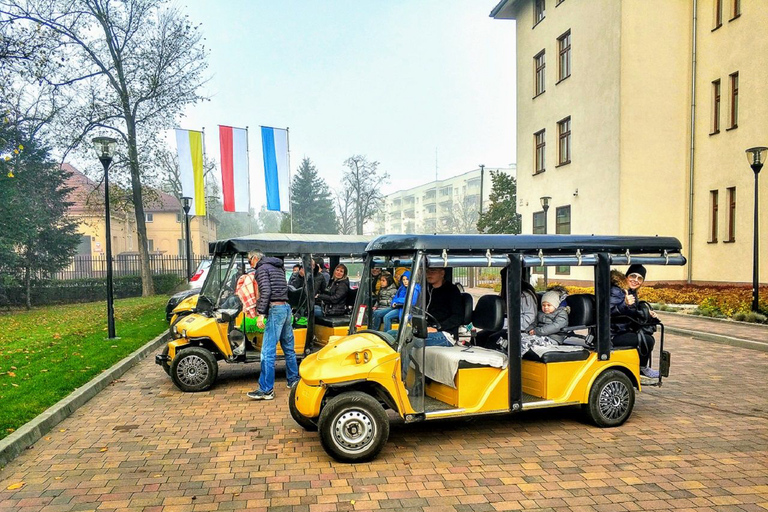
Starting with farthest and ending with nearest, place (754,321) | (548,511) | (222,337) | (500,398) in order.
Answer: (754,321) → (222,337) → (500,398) → (548,511)

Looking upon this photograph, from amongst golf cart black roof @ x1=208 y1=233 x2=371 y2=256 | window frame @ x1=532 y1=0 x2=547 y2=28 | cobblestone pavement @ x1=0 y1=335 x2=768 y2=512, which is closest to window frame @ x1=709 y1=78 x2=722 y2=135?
window frame @ x1=532 y1=0 x2=547 y2=28

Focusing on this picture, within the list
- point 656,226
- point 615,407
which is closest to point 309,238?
point 615,407

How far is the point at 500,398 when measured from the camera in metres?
5.57

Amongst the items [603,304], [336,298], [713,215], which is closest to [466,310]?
[603,304]

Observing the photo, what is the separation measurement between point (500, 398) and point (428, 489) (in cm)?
145

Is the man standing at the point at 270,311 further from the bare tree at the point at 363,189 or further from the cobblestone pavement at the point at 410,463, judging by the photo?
the bare tree at the point at 363,189

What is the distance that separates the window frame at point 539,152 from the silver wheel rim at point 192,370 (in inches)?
846

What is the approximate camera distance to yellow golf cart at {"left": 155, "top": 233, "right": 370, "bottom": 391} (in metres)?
8.02

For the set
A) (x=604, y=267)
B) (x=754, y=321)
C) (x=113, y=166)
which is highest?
(x=113, y=166)

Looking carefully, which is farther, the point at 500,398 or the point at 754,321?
the point at 754,321

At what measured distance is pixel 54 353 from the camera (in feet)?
34.4

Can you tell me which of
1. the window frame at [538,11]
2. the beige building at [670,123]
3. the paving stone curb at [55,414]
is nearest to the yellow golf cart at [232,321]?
the paving stone curb at [55,414]

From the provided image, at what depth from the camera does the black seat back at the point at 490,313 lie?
600 centimetres

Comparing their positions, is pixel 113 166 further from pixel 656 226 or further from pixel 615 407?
pixel 615 407
